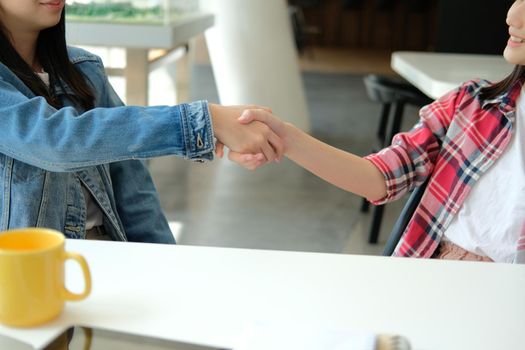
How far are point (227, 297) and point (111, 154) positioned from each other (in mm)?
333

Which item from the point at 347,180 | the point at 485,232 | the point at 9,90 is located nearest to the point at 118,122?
the point at 9,90

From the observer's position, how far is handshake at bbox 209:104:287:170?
3.59 ft

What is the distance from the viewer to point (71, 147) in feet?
3.24

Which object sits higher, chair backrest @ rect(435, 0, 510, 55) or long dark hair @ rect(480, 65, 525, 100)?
long dark hair @ rect(480, 65, 525, 100)

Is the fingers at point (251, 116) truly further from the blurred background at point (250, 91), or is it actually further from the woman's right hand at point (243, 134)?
the blurred background at point (250, 91)

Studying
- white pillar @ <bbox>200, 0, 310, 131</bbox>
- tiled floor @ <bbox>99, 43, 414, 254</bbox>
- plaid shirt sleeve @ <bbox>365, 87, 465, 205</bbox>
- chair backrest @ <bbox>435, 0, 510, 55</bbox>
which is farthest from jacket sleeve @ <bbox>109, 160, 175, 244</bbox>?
chair backrest @ <bbox>435, 0, 510, 55</bbox>

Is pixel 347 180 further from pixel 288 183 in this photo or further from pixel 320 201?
pixel 288 183

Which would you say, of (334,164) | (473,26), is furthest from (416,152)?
(473,26)

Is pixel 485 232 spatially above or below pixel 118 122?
below

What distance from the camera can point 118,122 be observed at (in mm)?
974

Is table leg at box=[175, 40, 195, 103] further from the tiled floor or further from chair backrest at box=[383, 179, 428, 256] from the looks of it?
chair backrest at box=[383, 179, 428, 256]

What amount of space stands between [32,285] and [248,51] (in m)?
3.97

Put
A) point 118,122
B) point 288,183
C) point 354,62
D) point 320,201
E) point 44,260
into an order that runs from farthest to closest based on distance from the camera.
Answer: point 354,62 → point 288,183 → point 320,201 → point 118,122 → point 44,260

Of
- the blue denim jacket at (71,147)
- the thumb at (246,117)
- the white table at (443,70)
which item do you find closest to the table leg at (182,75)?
the white table at (443,70)
